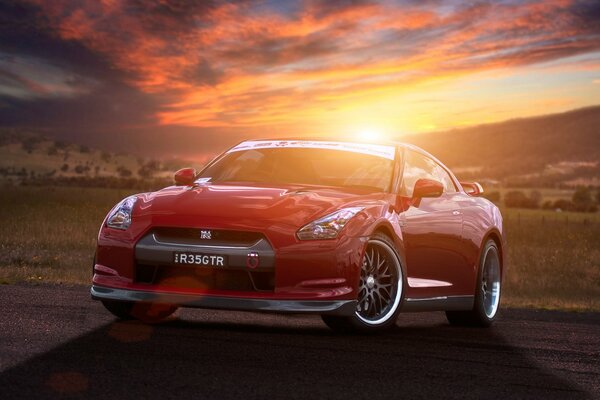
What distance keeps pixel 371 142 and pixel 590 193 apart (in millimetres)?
141386

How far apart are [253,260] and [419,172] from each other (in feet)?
8.78

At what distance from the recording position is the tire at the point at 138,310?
7.18 meters

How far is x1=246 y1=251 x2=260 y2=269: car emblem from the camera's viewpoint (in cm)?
632

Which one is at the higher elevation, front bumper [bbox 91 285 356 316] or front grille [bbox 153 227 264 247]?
front grille [bbox 153 227 264 247]

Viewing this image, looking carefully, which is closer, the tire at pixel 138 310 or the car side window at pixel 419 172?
the tire at pixel 138 310

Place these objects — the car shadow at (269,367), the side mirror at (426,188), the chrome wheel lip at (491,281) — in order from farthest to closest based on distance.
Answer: the chrome wheel lip at (491,281) < the side mirror at (426,188) < the car shadow at (269,367)

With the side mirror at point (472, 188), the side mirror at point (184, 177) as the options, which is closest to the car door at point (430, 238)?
the side mirror at point (472, 188)

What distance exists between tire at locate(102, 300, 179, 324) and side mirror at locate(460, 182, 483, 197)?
3.70 metres

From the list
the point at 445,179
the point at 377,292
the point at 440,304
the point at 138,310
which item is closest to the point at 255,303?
the point at 377,292

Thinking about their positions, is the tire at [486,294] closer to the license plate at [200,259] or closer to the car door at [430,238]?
the car door at [430,238]

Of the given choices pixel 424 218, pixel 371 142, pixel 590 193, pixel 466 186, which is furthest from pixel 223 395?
pixel 590 193

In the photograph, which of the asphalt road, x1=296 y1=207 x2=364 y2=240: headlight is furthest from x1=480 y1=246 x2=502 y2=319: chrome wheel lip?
x1=296 y1=207 x2=364 y2=240: headlight

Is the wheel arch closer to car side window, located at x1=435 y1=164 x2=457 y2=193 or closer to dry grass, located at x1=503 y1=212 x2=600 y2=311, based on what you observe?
car side window, located at x1=435 y1=164 x2=457 y2=193

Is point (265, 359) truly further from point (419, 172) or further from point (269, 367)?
point (419, 172)
